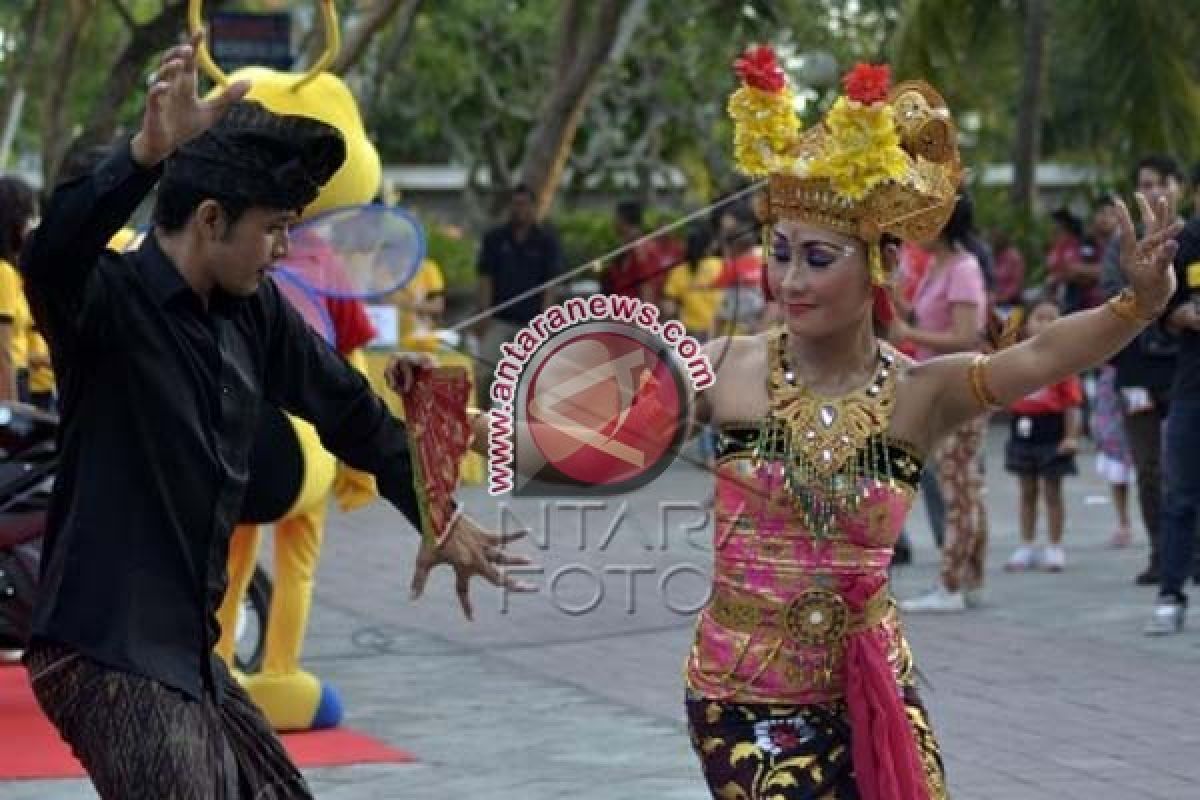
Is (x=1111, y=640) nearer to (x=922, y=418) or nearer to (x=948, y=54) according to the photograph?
(x=922, y=418)

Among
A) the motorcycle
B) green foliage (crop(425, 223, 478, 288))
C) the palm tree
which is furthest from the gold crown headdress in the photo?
green foliage (crop(425, 223, 478, 288))

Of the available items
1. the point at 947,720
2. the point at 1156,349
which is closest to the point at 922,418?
the point at 947,720

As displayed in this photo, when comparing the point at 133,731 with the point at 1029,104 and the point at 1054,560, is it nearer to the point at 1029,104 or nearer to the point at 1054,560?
the point at 1054,560

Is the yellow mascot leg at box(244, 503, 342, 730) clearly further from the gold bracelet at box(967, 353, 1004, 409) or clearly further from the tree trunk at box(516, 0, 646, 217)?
the tree trunk at box(516, 0, 646, 217)

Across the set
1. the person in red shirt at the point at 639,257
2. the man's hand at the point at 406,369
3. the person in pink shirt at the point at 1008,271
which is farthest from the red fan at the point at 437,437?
the person in pink shirt at the point at 1008,271

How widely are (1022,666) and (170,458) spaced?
5.73 meters

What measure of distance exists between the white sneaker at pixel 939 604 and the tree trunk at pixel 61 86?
33.3 ft

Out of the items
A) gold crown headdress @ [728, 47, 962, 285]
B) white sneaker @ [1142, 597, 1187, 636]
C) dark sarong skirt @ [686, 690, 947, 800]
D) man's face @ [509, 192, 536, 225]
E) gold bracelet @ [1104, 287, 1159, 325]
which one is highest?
gold crown headdress @ [728, 47, 962, 285]

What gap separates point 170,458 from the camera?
440cm

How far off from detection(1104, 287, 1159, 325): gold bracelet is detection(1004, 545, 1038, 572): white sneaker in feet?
25.8

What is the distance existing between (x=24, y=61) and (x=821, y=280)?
16651mm

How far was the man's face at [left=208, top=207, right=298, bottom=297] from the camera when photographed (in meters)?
4.45

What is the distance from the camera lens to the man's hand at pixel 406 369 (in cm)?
489

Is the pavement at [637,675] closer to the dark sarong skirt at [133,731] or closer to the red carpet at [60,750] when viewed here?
the red carpet at [60,750]
